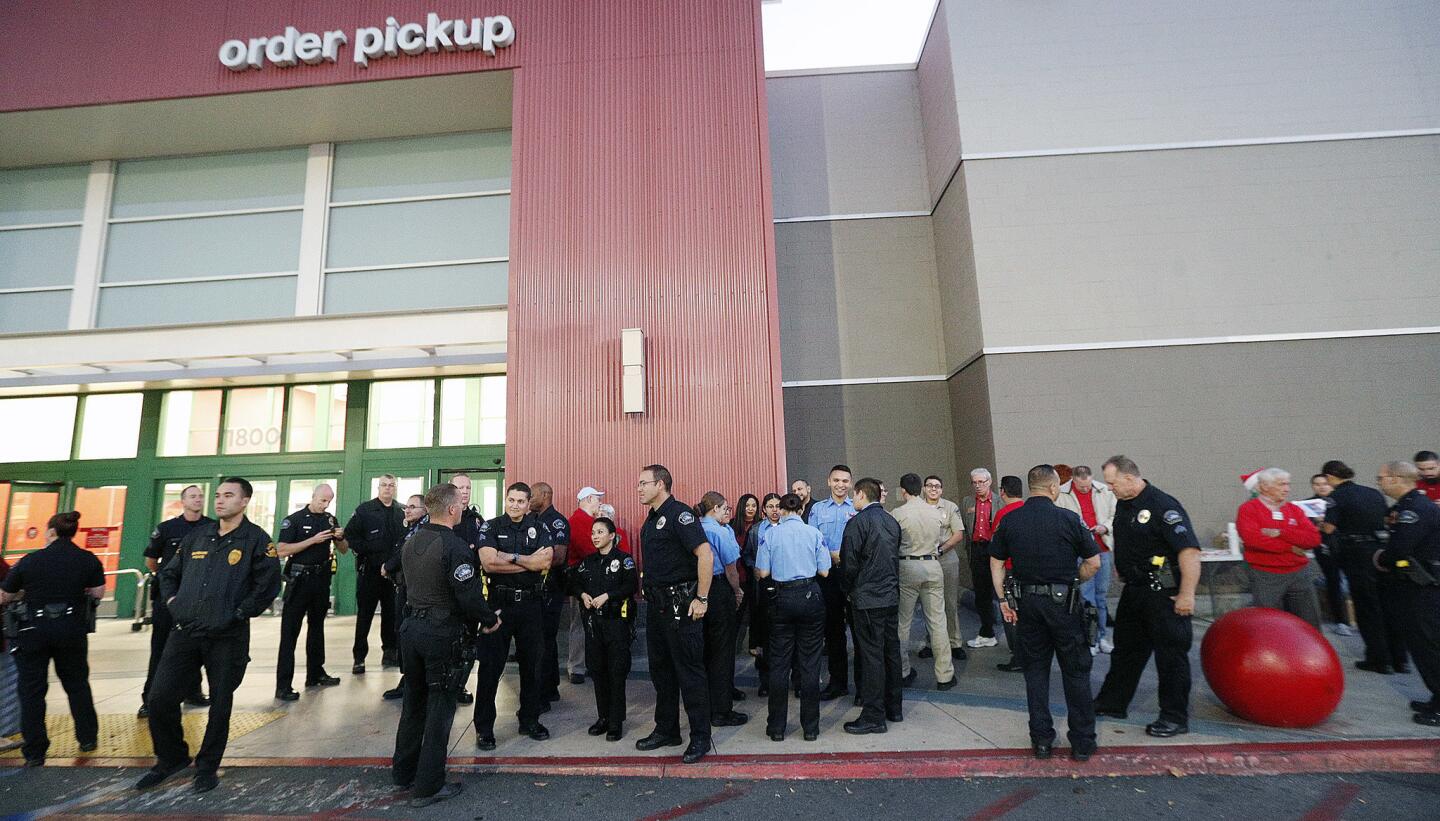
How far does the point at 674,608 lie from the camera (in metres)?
4.81

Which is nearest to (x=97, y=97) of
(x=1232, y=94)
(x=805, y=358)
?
(x=805, y=358)

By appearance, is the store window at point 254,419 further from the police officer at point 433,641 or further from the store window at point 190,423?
the police officer at point 433,641

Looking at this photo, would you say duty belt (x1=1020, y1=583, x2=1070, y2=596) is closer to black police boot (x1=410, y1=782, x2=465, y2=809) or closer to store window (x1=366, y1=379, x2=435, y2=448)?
black police boot (x1=410, y1=782, x2=465, y2=809)

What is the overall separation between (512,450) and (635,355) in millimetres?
2021

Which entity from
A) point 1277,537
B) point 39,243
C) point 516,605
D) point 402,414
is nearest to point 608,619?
point 516,605

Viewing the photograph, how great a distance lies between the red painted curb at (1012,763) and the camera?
14.2 ft

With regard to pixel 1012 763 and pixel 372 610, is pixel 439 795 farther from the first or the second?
pixel 1012 763

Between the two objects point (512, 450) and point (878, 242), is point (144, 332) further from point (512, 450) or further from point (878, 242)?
point (878, 242)

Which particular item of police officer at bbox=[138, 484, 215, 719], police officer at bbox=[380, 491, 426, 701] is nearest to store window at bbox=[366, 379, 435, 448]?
police officer at bbox=[380, 491, 426, 701]

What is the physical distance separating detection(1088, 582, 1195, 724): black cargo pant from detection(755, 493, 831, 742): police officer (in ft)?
4.92

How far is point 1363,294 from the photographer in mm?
9812

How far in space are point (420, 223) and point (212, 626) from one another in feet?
26.0

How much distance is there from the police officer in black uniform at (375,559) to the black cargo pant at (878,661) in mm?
4847

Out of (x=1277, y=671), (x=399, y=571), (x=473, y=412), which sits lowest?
(x=1277, y=671)
